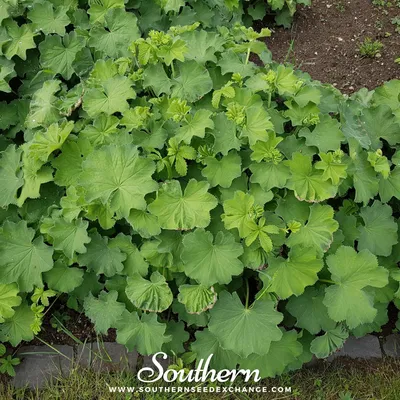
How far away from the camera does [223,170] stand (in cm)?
268

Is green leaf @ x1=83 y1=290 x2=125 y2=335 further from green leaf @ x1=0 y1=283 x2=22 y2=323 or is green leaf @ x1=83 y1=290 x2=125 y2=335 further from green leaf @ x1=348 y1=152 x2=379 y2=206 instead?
green leaf @ x1=348 y1=152 x2=379 y2=206

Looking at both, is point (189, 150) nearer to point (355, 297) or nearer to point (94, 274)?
point (94, 274)

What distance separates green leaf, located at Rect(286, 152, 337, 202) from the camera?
2.59 meters

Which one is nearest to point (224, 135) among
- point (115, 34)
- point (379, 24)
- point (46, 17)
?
point (115, 34)

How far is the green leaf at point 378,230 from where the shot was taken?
109 inches

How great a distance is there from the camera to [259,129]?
2627 mm

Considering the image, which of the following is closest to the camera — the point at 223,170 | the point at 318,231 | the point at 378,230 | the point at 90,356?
the point at 318,231

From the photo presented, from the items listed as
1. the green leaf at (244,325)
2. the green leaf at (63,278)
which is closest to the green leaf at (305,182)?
the green leaf at (244,325)

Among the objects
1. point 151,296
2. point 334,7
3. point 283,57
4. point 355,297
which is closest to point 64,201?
point 151,296

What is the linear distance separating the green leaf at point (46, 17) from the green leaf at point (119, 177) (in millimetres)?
1198

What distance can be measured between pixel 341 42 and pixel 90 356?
2.92 m

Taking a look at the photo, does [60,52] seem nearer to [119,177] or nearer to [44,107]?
[44,107]

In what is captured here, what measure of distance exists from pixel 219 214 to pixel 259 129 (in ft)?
1.44

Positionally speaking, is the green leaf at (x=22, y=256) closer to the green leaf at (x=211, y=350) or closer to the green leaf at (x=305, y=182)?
the green leaf at (x=211, y=350)
